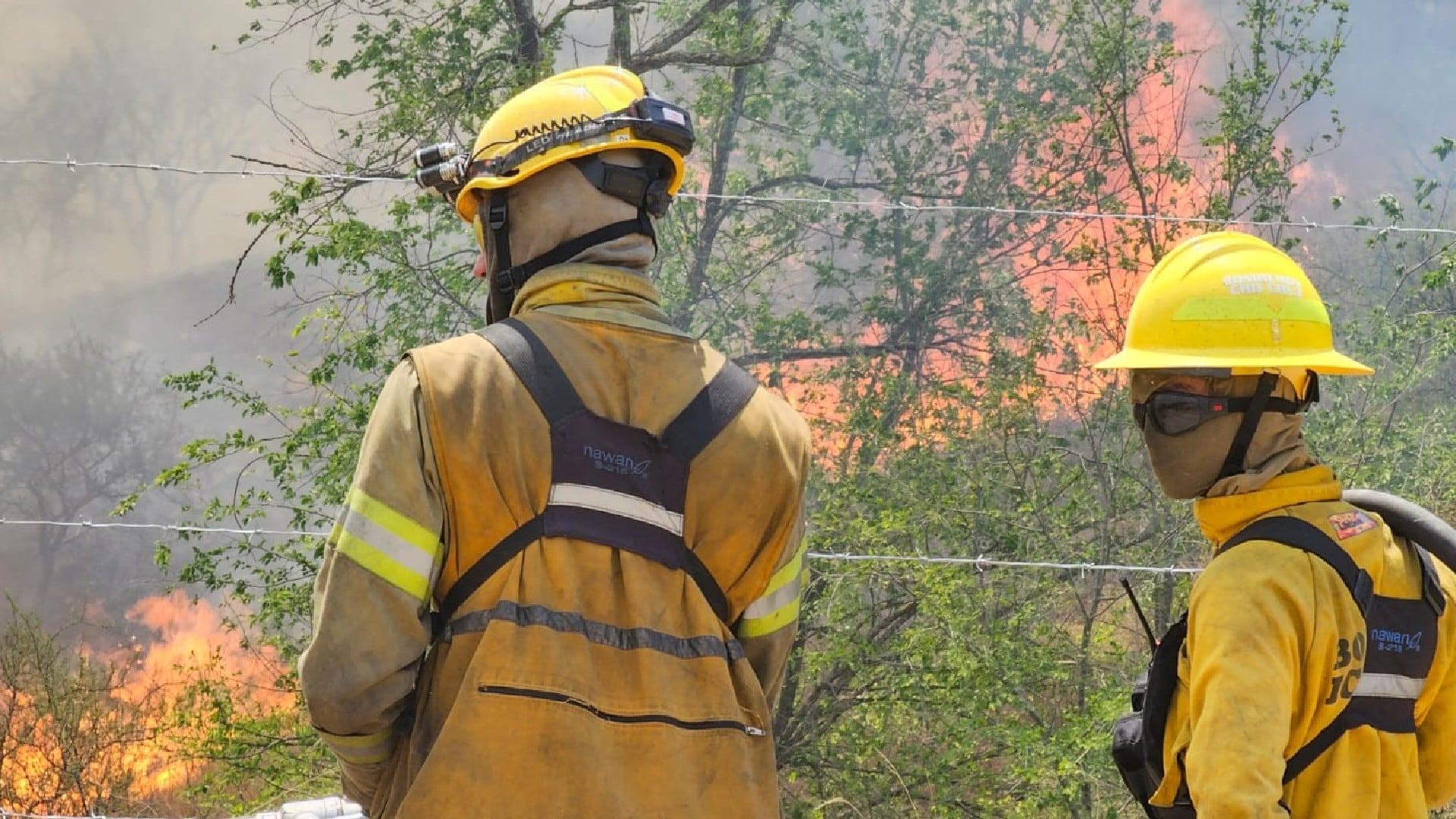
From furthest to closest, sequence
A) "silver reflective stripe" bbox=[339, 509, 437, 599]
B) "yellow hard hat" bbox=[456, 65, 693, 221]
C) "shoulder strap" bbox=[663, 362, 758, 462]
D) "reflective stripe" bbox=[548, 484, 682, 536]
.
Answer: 1. "yellow hard hat" bbox=[456, 65, 693, 221]
2. "shoulder strap" bbox=[663, 362, 758, 462]
3. "reflective stripe" bbox=[548, 484, 682, 536]
4. "silver reflective stripe" bbox=[339, 509, 437, 599]

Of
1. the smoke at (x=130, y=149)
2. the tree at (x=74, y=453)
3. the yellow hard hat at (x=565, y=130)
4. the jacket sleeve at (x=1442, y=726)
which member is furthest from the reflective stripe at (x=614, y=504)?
the smoke at (x=130, y=149)

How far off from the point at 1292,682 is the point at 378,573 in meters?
1.38

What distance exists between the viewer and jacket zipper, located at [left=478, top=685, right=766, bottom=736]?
6.66ft

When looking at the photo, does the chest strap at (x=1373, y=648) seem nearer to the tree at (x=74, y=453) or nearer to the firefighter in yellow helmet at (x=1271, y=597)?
the firefighter in yellow helmet at (x=1271, y=597)

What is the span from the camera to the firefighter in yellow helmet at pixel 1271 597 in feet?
7.18

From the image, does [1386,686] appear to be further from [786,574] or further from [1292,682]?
[786,574]

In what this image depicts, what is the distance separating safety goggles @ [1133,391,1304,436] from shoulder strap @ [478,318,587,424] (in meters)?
1.08

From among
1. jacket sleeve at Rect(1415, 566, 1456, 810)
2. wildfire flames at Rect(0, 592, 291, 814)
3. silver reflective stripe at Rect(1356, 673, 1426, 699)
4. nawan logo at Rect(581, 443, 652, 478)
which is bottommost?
wildfire flames at Rect(0, 592, 291, 814)

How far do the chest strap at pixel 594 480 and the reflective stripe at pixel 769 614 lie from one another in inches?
8.3

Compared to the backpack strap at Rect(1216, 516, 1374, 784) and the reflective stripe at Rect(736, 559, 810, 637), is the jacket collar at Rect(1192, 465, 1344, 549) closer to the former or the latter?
the backpack strap at Rect(1216, 516, 1374, 784)

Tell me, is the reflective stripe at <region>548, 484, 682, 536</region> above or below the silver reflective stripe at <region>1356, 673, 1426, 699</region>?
above

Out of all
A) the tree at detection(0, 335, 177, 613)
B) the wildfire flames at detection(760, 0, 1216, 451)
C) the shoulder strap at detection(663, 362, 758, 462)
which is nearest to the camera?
the shoulder strap at detection(663, 362, 758, 462)

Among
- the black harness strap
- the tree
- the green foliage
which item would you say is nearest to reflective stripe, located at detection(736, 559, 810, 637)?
the black harness strap

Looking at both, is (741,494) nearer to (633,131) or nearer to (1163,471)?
(633,131)
